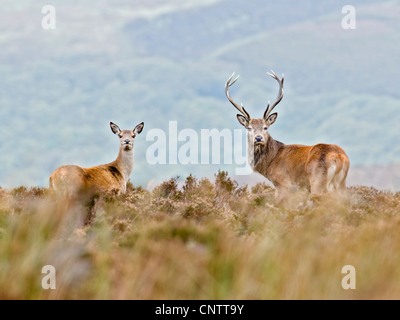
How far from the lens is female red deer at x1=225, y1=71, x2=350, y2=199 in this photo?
1313 centimetres

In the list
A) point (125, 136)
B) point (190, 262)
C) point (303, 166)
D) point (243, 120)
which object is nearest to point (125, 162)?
point (125, 136)

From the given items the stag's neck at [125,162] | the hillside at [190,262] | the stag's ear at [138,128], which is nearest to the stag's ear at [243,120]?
the stag's ear at [138,128]

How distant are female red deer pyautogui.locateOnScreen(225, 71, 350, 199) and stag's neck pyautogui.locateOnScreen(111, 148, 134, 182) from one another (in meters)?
2.73

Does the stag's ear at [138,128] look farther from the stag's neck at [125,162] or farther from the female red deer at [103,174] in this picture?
the stag's neck at [125,162]

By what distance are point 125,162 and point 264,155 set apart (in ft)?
10.8

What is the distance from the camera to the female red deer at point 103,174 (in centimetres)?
1295

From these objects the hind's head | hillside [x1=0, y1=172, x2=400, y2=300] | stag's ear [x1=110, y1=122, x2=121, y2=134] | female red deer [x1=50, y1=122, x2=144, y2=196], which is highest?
stag's ear [x1=110, y1=122, x2=121, y2=134]

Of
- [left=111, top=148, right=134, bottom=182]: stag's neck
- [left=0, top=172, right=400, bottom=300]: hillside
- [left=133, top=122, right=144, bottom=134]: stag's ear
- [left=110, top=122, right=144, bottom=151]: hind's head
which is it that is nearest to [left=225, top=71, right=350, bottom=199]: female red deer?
[left=133, top=122, right=144, bottom=134]: stag's ear

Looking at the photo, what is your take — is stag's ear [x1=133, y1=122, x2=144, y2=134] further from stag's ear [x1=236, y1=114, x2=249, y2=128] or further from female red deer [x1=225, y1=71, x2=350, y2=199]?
stag's ear [x1=236, y1=114, x2=249, y2=128]
